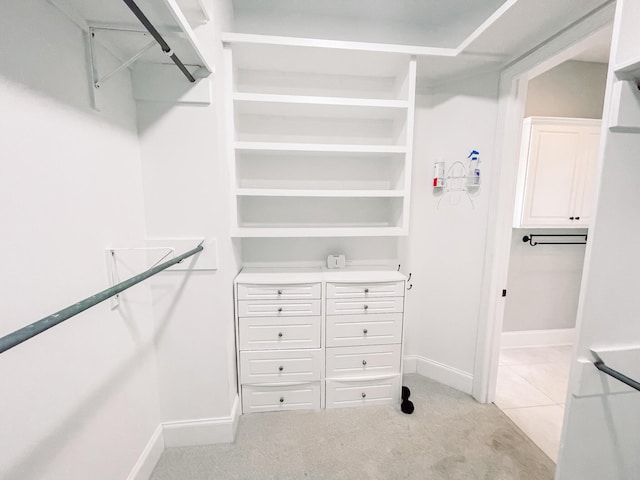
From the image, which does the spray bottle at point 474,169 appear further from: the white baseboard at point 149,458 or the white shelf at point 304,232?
the white baseboard at point 149,458

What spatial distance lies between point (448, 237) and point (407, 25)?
1626 millimetres

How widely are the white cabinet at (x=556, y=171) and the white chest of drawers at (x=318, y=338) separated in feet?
4.95

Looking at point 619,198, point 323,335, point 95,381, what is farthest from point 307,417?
point 619,198

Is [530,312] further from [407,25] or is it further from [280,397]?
[407,25]

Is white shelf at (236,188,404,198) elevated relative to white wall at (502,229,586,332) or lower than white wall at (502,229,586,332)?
elevated

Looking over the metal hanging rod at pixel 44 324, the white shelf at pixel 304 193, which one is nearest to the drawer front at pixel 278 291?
the white shelf at pixel 304 193

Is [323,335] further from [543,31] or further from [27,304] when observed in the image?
[543,31]

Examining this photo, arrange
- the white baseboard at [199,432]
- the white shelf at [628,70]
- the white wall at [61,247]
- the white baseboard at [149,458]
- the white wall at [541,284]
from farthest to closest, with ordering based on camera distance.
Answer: the white wall at [541,284]
the white baseboard at [199,432]
the white baseboard at [149,458]
the white shelf at [628,70]
the white wall at [61,247]

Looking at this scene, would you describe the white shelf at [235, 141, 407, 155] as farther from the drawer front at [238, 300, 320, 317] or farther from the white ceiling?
the drawer front at [238, 300, 320, 317]

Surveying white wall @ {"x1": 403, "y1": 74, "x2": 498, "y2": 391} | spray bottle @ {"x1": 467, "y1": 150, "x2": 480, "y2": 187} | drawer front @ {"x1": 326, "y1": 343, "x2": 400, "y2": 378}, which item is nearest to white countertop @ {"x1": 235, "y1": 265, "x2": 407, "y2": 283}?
white wall @ {"x1": 403, "y1": 74, "x2": 498, "y2": 391}

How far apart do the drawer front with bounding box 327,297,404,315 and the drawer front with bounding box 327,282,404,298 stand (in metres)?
0.03

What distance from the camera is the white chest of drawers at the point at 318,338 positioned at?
1.83 m

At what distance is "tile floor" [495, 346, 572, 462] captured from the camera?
1793mm

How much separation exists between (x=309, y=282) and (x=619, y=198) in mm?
1504
